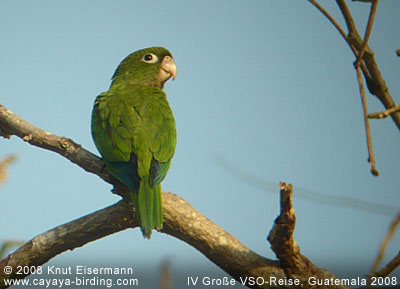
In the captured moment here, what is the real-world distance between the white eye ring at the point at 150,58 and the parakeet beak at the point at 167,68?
0.22ft

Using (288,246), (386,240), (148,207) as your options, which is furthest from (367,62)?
(148,207)

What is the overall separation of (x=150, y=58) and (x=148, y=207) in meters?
1.70

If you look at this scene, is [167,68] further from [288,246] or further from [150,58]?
[288,246]

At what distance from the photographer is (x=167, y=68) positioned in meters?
3.73

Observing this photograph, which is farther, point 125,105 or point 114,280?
point 125,105

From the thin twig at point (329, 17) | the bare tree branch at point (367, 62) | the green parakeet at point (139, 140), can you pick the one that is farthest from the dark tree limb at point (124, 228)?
the thin twig at point (329, 17)

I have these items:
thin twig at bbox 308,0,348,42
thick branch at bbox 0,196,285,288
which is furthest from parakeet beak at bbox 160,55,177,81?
thin twig at bbox 308,0,348,42

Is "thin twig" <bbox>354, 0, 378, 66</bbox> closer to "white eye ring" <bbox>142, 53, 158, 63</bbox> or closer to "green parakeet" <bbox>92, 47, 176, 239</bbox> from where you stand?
"green parakeet" <bbox>92, 47, 176, 239</bbox>

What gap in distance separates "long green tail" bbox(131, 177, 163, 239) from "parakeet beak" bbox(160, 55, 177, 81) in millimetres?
1449

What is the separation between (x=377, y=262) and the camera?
1284 mm

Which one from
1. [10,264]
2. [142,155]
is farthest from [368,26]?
[10,264]

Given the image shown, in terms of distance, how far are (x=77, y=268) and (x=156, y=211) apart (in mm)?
570

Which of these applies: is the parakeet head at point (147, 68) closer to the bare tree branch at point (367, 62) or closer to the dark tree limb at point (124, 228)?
the dark tree limb at point (124, 228)

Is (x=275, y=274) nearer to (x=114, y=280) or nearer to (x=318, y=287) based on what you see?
(x=318, y=287)
